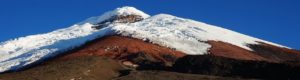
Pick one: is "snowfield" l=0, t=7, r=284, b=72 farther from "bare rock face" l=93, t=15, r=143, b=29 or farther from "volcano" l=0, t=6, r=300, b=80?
"bare rock face" l=93, t=15, r=143, b=29

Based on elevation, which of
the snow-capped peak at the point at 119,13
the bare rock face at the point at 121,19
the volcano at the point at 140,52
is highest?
the snow-capped peak at the point at 119,13

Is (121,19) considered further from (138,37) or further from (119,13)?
(138,37)

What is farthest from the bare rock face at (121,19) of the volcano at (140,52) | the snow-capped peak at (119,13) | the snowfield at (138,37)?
the snowfield at (138,37)

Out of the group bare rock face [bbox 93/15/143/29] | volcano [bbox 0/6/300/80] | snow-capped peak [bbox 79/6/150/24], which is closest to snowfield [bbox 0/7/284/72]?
volcano [bbox 0/6/300/80]

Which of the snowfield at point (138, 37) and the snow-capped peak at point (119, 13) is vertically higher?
the snow-capped peak at point (119, 13)

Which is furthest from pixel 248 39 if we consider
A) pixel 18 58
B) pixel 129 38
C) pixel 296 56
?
pixel 18 58

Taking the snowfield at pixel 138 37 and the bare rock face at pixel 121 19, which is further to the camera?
the bare rock face at pixel 121 19

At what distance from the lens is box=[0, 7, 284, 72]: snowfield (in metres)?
92.6

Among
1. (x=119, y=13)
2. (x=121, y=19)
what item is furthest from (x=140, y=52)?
(x=119, y=13)

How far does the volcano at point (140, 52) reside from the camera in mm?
58094

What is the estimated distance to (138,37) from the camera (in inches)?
3711

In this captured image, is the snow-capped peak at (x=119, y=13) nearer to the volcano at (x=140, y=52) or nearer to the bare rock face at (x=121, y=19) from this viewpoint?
the volcano at (x=140, y=52)

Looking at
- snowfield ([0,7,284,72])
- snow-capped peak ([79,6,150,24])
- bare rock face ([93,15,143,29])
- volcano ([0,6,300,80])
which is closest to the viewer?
volcano ([0,6,300,80])

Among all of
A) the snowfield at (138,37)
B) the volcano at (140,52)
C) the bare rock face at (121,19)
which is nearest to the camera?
the volcano at (140,52)
